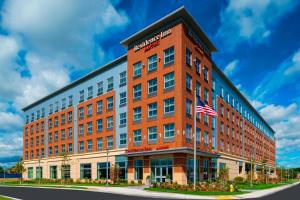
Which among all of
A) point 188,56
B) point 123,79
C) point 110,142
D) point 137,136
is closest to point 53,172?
point 110,142

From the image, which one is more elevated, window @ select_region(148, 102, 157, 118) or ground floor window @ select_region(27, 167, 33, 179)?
window @ select_region(148, 102, 157, 118)

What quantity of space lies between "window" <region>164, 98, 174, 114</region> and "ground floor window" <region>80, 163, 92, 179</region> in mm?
22566

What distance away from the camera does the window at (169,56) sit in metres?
44.7

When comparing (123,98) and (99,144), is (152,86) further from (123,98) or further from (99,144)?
(99,144)

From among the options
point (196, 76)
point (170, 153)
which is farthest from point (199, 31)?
point (170, 153)

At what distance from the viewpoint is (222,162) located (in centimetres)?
5988

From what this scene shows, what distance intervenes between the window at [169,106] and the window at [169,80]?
73.9 inches

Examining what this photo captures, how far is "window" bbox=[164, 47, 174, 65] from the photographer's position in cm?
4466

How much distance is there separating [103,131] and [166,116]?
1741cm

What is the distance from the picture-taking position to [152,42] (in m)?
47.7

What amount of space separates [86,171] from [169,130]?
24022mm

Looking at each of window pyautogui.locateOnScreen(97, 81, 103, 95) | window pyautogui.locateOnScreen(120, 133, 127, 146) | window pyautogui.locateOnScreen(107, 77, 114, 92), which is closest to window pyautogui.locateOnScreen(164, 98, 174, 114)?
window pyautogui.locateOnScreen(120, 133, 127, 146)

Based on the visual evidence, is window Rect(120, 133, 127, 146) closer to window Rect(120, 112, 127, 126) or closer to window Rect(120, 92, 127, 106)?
window Rect(120, 112, 127, 126)

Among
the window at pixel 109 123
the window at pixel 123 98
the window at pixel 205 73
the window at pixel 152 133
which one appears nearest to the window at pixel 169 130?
the window at pixel 152 133
